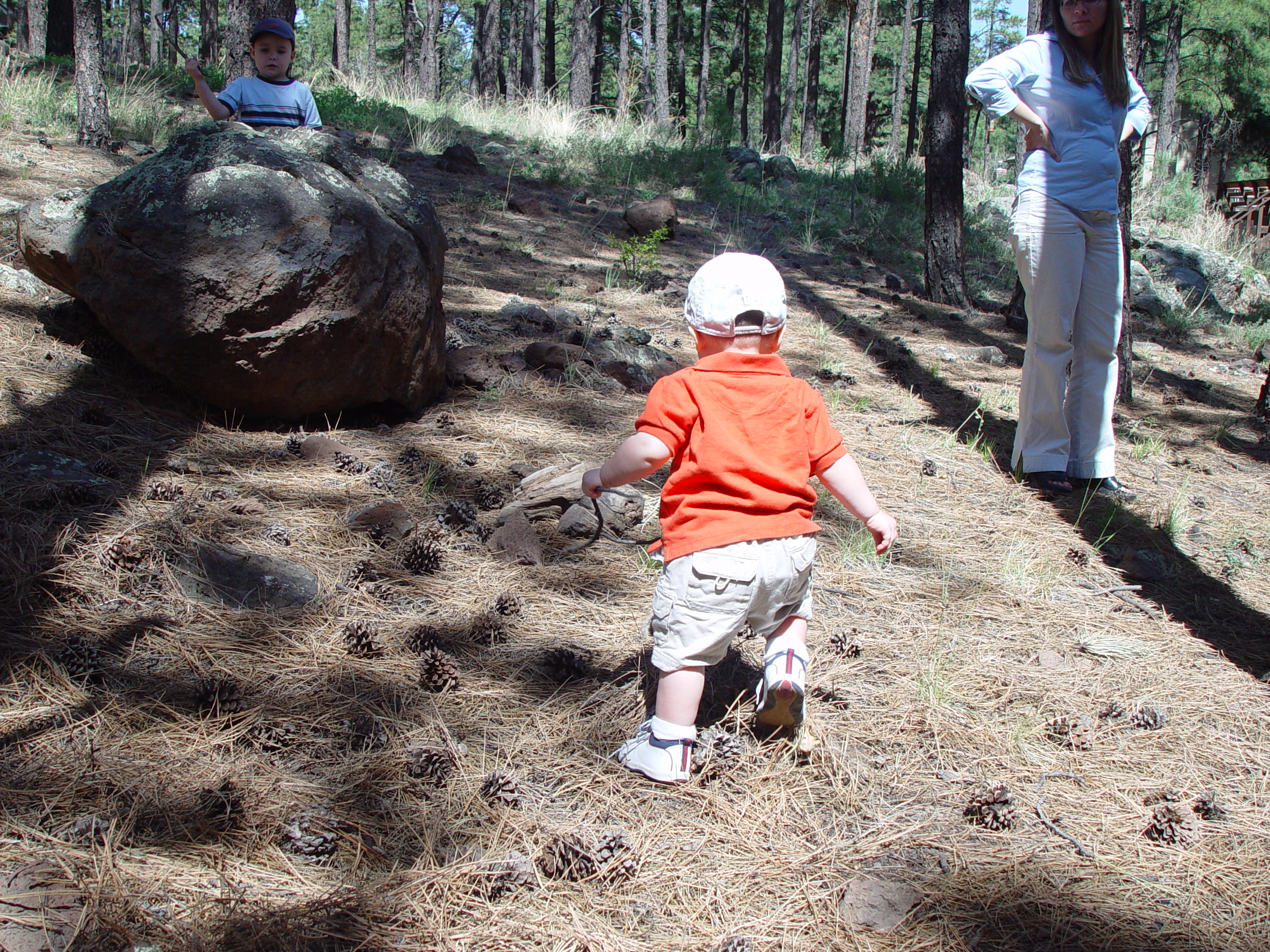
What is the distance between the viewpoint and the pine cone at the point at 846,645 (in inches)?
113

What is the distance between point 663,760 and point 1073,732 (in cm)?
125

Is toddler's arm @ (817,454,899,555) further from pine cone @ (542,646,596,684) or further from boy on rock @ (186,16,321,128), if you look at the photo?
boy on rock @ (186,16,321,128)

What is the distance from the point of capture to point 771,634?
2354 millimetres

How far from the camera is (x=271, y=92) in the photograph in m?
5.17

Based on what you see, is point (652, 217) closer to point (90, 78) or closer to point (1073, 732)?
point (90, 78)

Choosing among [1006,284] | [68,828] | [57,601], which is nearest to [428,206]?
[57,601]

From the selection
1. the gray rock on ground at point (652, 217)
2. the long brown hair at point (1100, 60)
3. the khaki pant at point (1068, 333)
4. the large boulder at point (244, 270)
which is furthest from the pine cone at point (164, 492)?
the gray rock on ground at point (652, 217)

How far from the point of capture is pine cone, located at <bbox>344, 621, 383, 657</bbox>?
2623 mm

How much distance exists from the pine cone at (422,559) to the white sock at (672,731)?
122cm

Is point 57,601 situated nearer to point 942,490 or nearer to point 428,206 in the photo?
point 428,206

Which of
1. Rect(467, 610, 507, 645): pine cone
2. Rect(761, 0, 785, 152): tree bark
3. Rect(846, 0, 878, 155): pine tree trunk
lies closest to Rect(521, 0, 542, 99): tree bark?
Rect(761, 0, 785, 152): tree bark

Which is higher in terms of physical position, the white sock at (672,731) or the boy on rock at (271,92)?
the boy on rock at (271,92)

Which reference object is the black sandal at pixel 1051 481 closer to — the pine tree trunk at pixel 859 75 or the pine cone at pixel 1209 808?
the pine cone at pixel 1209 808

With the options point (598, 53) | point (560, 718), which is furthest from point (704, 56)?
point (560, 718)
